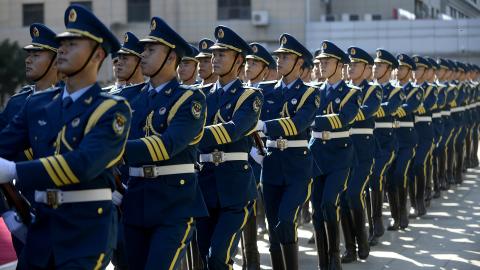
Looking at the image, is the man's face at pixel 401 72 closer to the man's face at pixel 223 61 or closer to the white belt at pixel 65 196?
the man's face at pixel 223 61

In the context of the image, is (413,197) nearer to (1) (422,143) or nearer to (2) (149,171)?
(1) (422,143)

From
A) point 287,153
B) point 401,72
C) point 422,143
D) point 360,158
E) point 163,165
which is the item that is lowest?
point 422,143

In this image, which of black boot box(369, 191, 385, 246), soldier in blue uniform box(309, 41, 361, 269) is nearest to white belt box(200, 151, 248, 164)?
soldier in blue uniform box(309, 41, 361, 269)

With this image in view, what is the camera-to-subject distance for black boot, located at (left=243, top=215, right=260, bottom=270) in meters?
8.72

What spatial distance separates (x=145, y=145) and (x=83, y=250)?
0.96 m

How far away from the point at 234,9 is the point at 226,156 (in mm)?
29857

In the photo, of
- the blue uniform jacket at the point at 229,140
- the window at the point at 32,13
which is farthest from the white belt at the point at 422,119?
the window at the point at 32,13

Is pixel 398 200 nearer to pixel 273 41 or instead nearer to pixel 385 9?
pixel 273 41

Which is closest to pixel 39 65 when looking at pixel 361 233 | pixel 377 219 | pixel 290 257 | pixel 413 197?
pixel 290 257

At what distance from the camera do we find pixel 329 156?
8852mm

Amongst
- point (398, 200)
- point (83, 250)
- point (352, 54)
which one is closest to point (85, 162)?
point (83, 250)

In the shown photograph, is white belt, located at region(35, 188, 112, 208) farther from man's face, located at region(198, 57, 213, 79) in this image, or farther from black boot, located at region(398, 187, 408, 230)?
black boot, located at region(398, 187, 408, 230)

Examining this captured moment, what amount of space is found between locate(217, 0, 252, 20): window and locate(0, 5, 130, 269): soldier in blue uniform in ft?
103

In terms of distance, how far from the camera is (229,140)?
6.66 m
